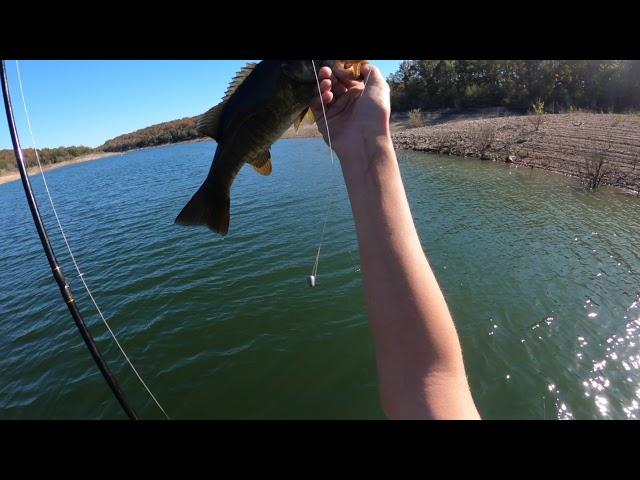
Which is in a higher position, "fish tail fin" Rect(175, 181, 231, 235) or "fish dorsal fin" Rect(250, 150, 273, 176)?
"fish dorsal fin" Rect(250, 150, 273, 176)

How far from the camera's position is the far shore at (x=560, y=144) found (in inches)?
729

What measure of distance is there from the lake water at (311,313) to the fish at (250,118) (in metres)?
5.01

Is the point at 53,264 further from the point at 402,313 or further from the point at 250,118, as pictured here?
the point at 402,313

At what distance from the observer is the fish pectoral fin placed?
9.23 feet

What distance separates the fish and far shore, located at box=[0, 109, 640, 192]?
556 inches

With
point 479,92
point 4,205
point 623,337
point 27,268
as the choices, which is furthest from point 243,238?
point 479,92

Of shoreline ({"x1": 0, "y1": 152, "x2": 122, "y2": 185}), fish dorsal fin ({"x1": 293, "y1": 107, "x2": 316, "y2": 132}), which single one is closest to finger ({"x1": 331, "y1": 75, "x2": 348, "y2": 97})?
fish dorsal fin ({"x1": 293, "y1": 107, "x2": 316, "y2": 132})

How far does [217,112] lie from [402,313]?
221 centimetres

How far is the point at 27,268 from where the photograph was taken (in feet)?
47.4

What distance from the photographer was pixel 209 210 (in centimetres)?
294

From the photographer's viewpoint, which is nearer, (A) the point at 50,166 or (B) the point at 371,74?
(B) the point at 371,74

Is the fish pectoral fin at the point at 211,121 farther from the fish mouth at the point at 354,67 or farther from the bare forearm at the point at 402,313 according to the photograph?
the bare forearm at the point at 402,313

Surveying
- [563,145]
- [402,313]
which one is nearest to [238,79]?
[402,313]

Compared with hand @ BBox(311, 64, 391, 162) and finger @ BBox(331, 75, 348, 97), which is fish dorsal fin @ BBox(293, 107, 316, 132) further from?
finger @ BBox(331, 75, 348, 97)
